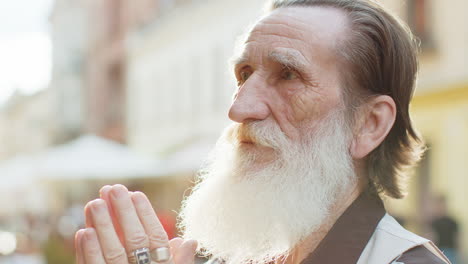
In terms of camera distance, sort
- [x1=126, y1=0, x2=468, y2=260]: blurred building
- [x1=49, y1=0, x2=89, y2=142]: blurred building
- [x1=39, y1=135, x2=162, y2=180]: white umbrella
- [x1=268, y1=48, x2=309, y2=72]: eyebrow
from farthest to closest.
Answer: [x1=49, y1=0, x2=89, y2=142]: blurred building
[x1=39, y1=135, x2=162, y2=180]: white umbrella
[x1=126, y1=0, x2=468, y2=260]: blurred building
[x1=268, y1=48, x2=309, y2=72]: eyebrow

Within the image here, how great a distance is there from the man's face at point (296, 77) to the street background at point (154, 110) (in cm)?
55

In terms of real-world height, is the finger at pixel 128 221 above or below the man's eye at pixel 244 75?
below

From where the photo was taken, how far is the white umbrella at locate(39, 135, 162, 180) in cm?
1200

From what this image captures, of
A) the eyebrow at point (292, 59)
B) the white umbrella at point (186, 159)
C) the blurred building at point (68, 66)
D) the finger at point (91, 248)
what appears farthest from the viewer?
the blurred building at point (68, 66)

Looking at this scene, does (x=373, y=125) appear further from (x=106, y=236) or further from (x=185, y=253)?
(x=106, y=236)

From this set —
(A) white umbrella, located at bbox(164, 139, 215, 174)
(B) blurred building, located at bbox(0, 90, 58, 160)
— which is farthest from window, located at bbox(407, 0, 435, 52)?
(B) blurred building, located at bbox(0, 90, 58, 160)

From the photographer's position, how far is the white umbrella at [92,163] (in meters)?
12.0

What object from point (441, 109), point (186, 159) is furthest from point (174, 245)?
point (186, 159)

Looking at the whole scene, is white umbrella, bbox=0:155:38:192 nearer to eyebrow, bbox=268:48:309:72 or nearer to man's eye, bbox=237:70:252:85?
man's eye, bbox=237:70:252:85

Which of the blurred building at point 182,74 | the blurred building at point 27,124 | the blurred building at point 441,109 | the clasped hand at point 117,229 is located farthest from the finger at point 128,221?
the blurred building at point 27,124

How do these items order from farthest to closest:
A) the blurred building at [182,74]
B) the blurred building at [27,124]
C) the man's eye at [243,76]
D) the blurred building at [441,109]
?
the blurred building at [27,124] < the blurred building at [182,74] < the blurred building at [441,109] < the man's eye at [243,76]

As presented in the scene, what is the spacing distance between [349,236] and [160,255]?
0.50 m

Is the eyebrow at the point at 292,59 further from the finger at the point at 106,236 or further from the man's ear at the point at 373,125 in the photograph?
the finger at the point at 106,236

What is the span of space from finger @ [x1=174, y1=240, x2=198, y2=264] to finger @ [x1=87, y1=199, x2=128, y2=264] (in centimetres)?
16
